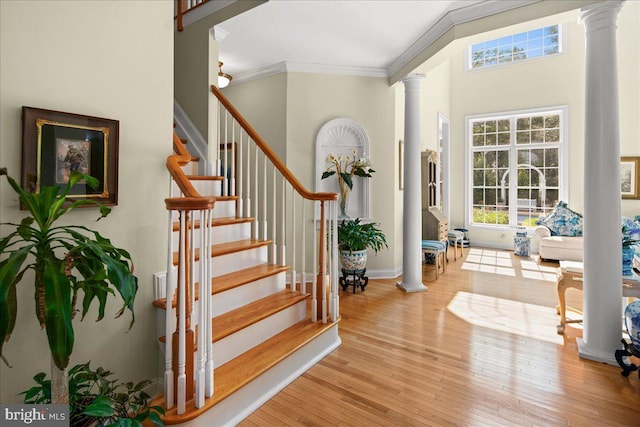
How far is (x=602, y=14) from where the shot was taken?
249cm

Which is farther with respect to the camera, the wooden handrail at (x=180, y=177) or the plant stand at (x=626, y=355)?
the plant stand at (x=626, y=355)

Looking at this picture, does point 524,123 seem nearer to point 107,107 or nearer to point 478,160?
point 478,160

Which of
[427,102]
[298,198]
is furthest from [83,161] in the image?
[427,102]

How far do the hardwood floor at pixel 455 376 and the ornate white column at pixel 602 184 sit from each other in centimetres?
34

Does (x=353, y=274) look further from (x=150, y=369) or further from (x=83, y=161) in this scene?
(x=83, y=161)

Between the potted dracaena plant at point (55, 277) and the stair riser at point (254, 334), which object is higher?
the potted dracaena plant at point (55, 277)

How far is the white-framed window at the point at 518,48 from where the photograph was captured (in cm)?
657

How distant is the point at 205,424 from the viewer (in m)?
1.82

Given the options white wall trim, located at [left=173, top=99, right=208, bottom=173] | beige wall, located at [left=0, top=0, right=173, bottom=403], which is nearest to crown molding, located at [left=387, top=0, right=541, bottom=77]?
beige wall, located at [left=0, top=0, right=173, bottom=403]

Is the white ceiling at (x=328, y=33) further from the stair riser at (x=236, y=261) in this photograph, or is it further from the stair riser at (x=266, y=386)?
the stair riser at (x=266, y=386)

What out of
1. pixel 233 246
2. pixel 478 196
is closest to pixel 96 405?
pixel 233 246

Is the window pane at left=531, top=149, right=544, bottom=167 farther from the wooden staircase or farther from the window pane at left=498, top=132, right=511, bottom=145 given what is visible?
the wooden staircase

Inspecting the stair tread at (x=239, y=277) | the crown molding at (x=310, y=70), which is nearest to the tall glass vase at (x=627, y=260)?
the stair tread at (x=239, y=277)

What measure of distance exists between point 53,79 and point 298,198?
3.15 m
